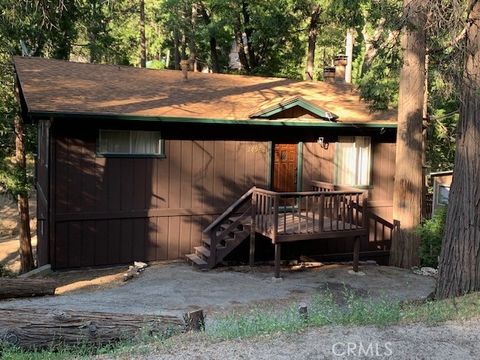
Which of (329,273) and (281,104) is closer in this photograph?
(329,273)

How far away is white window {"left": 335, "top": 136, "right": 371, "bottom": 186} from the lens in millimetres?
14289

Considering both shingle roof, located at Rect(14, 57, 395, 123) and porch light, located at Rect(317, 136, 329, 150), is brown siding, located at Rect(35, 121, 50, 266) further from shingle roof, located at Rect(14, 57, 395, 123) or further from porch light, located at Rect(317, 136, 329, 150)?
porch light, located at Rect(317, 136, 329, 150)

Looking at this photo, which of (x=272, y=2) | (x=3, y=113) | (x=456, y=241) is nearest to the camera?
(x=456, y=241)

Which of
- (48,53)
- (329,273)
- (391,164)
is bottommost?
(329,273)

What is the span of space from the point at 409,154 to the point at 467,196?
5.30 metres

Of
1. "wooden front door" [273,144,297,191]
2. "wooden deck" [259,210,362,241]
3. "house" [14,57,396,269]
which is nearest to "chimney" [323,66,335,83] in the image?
"house" [14,57,396,269]

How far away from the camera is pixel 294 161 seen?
13930 millimetres

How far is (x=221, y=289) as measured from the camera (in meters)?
10.2

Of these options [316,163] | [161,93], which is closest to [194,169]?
[161,93]

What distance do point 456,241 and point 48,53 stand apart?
1774cm

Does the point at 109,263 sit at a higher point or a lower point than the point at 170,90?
lower

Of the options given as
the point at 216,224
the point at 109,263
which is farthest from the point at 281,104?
the point at 109,263

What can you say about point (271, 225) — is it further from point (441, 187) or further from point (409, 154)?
point (441, 187)

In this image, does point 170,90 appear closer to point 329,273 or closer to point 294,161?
point 294,161
